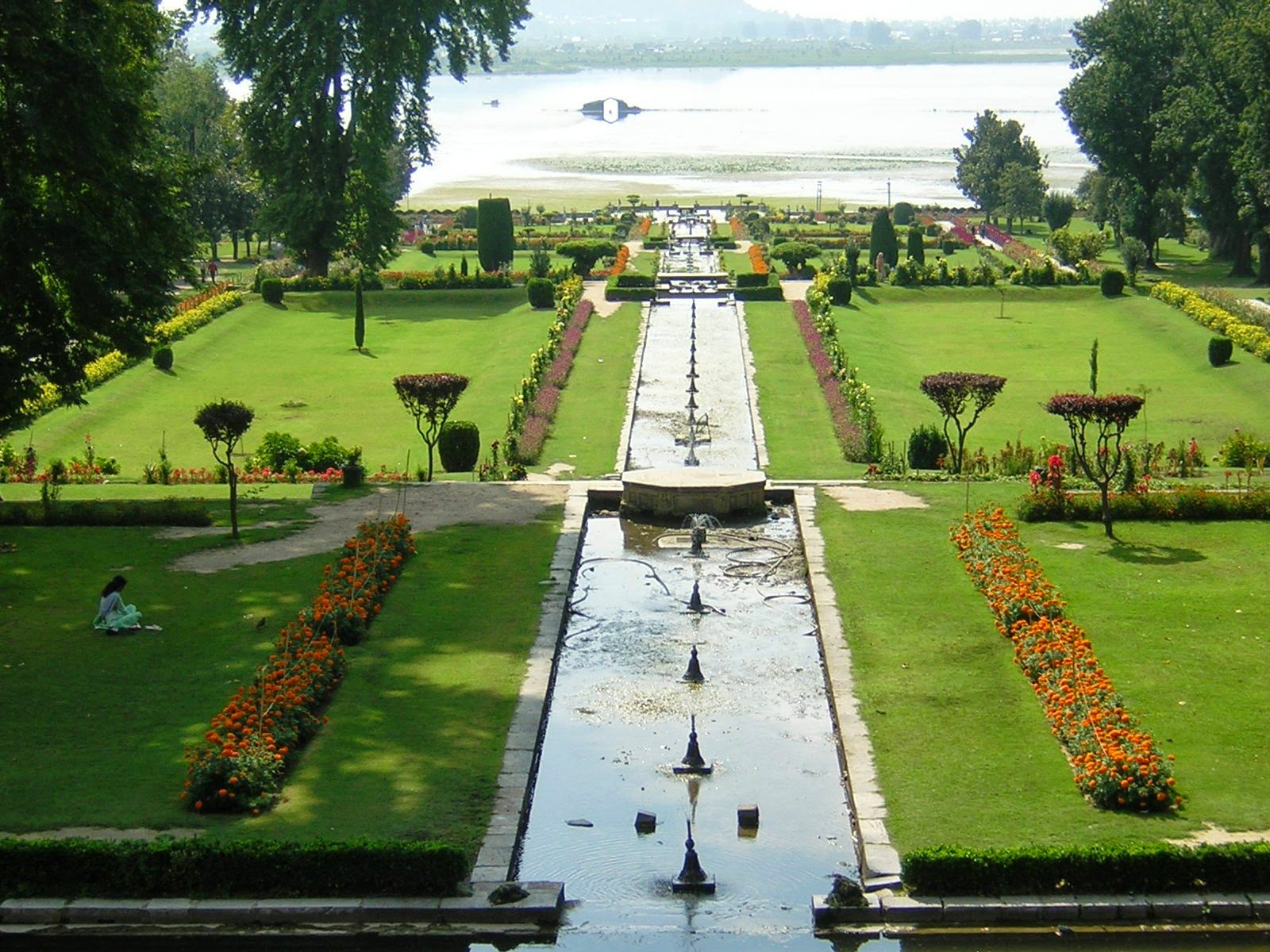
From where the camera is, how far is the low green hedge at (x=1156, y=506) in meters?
28.2

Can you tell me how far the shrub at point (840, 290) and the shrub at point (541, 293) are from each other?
8428 mm

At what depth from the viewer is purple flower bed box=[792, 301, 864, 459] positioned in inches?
1387

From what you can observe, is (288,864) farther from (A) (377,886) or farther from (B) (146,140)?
(B) (146,140)

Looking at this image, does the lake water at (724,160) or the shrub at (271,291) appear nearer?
the shrub at (271,291)

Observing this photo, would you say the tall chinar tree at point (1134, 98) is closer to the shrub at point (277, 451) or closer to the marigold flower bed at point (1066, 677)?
the shrub at point (277, 451)

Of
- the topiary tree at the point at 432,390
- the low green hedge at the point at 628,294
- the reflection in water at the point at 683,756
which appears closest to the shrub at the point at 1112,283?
the low green hedge at the point at 628,294

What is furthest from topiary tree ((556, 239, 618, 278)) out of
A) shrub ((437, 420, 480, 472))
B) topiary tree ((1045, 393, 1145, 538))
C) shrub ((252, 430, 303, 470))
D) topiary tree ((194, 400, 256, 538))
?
topiary tree ((1045, 393, 1145, 538))

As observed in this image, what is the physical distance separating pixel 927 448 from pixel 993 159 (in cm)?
5744

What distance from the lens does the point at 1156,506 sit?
28.3 meters

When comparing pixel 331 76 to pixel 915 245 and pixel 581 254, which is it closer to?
pixel 581 254

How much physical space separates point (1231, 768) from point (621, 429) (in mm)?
20283

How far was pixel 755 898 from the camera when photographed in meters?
15.9

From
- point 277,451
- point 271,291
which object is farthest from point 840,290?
point 277,451

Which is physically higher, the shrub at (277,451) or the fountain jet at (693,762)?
the shrub at (277,451)
